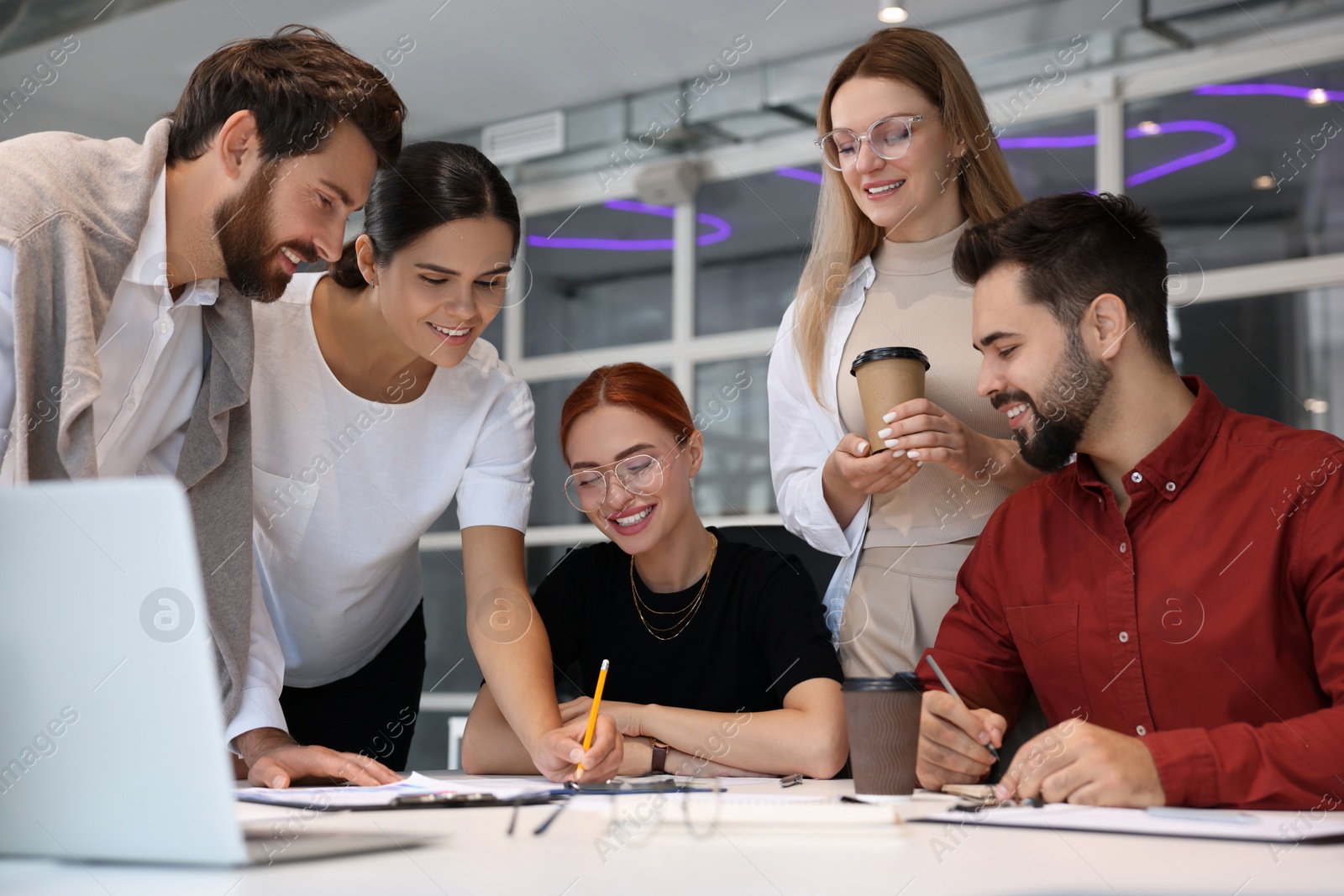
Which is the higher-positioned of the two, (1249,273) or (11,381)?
(1249,273)

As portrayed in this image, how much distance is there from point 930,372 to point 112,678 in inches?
60.8

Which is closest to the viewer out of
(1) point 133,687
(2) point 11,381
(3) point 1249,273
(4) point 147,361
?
(1) point 133,687

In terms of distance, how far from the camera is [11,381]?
1371mm

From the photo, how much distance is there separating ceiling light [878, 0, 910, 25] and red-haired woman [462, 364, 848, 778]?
289 cm

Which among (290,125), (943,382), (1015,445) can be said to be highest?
(290,125)

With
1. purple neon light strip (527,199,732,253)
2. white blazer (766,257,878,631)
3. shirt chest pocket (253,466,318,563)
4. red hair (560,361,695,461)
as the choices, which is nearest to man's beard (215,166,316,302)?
shirt chest pocket (253,466,318,563)

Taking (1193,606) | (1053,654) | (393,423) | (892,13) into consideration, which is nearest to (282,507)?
(393,423)

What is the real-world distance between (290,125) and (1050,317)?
115cm

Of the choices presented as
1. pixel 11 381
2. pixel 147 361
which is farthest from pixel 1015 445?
pixel 11 381

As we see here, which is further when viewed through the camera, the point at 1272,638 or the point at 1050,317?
the point at 1050,317

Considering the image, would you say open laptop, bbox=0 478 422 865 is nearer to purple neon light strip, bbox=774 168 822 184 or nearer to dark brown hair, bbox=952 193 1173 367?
dark brown hair, bbox=952 193 1173 367

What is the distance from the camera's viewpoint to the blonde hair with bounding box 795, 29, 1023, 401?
6.37 feet

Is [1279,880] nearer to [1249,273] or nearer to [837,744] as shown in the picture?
[837,744]

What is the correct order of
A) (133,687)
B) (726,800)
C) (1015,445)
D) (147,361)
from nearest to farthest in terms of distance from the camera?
(133,687), (726,800), (147,361), (1015,445)
